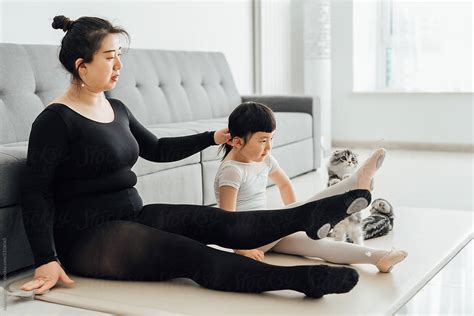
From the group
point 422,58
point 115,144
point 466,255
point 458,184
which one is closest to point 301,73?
point 422,58

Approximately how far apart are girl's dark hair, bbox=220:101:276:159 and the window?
Answer: 4055 millimetres

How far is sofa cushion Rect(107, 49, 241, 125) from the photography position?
3.99 meters

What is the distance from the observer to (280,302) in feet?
6.80

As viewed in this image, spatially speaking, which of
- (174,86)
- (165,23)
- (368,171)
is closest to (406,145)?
(165,23)

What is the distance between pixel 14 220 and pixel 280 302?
922 millimetres

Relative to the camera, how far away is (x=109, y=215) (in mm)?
2291

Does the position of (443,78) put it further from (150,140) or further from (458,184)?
(150,140)

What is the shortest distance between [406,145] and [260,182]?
3.85m

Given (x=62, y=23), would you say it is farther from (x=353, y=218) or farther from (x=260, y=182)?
(x=353, y=218)

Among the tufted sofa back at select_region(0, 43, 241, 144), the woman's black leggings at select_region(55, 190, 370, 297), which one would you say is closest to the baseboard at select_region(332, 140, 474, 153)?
the tufted sofa back at select_region(0, 43, 241, 144)

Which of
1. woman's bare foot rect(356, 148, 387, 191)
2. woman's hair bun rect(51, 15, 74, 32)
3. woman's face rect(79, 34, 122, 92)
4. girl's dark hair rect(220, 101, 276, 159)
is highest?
woman's hair bun rect(51, 15, 74, 32)

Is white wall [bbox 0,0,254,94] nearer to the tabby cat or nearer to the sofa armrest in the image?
the sofa armrest

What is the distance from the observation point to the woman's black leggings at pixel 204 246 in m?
2.05

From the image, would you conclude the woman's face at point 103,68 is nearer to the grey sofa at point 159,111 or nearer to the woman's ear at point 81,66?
the woman's ear at point 81,66
